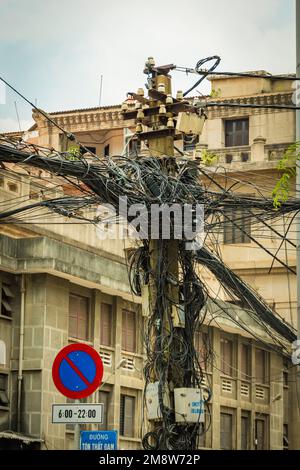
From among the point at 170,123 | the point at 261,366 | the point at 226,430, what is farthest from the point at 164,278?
the point at 261,366

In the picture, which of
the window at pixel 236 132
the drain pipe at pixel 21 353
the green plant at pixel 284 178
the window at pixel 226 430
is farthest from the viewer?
the window at pixel 236 132

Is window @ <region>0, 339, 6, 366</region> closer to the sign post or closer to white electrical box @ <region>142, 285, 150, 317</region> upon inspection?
white electrical box @ <region>142, 285, 150, 317</region>

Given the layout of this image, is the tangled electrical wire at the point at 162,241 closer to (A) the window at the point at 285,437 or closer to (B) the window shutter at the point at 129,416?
(B) the window shutter at the point at 129,416

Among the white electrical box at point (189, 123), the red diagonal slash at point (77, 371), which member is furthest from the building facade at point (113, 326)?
the red diagonal slash at point (77, 371)

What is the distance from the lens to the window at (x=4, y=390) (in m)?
29.1

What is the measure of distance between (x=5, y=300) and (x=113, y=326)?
3.90m

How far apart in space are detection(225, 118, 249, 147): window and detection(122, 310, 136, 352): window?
1406 cm

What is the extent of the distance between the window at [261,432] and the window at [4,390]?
12.5 m

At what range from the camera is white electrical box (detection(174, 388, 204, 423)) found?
1703 centimetres

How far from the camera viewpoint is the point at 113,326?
32.8m

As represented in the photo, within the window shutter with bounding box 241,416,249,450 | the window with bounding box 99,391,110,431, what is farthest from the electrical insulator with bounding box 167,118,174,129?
the window shutter with bounding box 241,416,249,450

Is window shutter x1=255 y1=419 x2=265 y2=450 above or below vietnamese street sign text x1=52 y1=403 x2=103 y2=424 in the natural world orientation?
above

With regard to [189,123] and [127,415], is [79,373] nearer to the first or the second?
[189,123]
